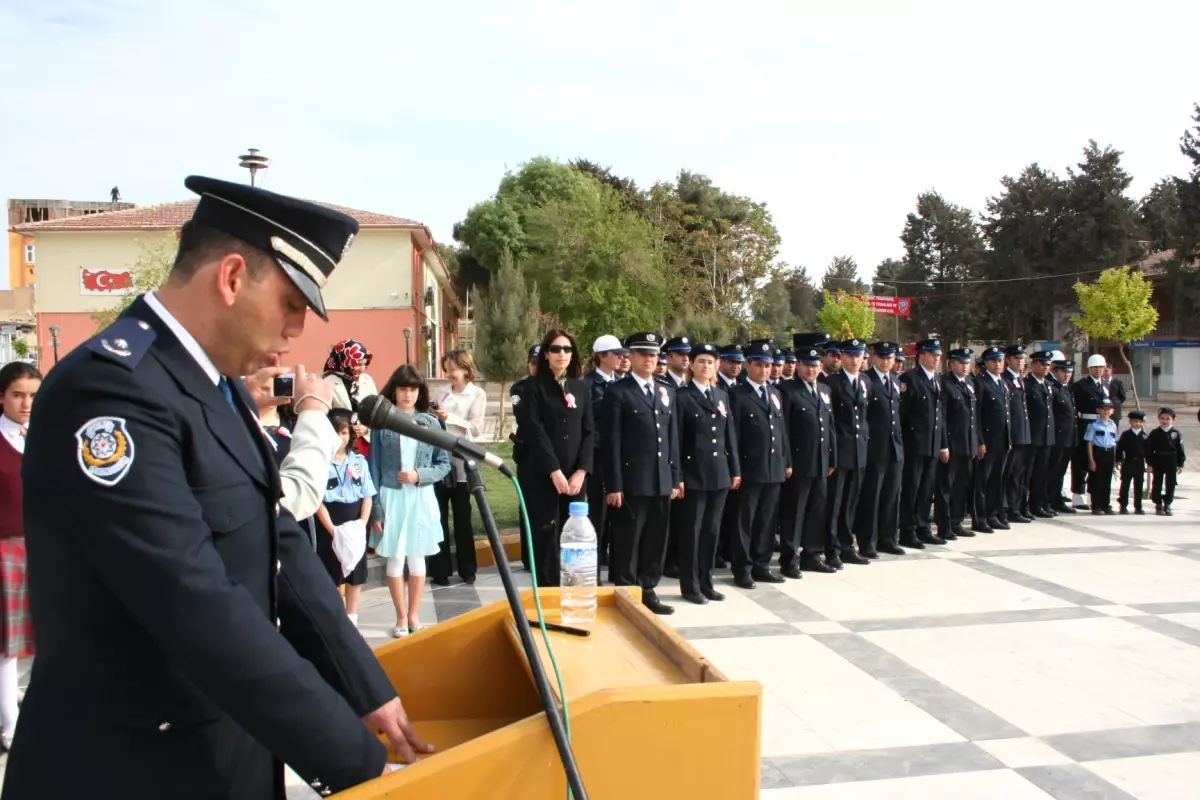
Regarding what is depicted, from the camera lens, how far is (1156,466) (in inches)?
432

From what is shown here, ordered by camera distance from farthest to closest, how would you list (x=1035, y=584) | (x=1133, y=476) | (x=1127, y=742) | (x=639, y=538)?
(x=1133, y=476), (x=1035, y=584), (x=639, y=538), (x=1127, y=742)

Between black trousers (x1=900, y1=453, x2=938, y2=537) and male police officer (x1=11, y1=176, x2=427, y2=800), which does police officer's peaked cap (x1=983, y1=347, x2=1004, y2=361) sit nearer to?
black trousers (x1=900, y1=453, x2=938, y2=537)

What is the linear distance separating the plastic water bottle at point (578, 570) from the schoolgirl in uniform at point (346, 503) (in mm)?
2451

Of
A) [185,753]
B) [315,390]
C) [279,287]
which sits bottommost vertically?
[185,753]

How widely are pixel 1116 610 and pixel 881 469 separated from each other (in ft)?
8.09

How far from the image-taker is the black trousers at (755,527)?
7.40m

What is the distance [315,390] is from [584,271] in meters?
34.9

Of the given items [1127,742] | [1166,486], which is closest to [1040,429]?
[1166,486]

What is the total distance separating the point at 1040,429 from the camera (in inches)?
409

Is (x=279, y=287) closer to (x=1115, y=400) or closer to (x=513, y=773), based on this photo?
(x=513, y=773)

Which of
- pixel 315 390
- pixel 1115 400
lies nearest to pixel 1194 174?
pixel 1115 400

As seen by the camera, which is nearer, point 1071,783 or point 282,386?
point 282,386

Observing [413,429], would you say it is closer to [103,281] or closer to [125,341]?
[125,341]

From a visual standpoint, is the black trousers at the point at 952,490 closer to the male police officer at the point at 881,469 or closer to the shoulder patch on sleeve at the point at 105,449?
the male police officer at the point at 881,469
